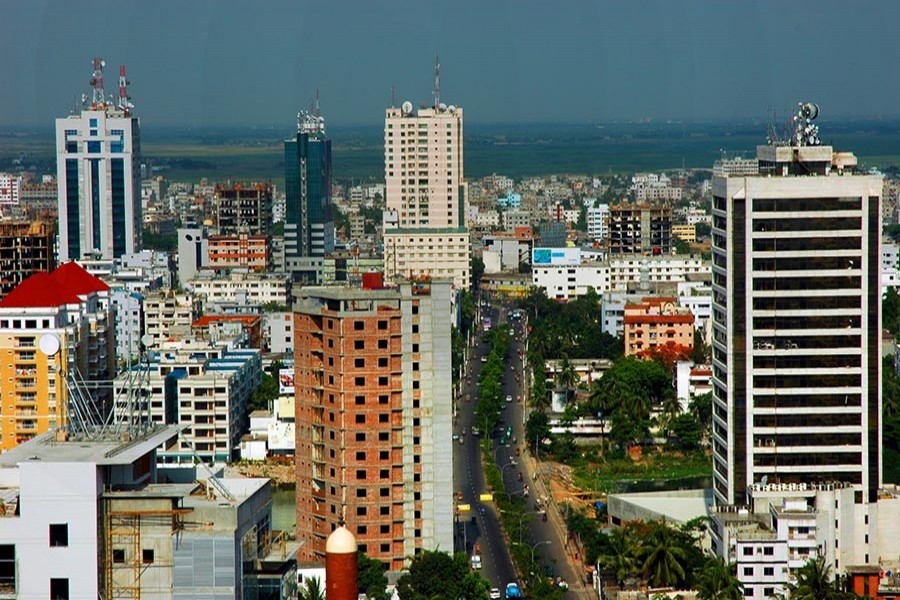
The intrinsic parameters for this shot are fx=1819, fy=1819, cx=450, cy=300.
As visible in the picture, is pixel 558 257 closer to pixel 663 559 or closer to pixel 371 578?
pixel 663 559

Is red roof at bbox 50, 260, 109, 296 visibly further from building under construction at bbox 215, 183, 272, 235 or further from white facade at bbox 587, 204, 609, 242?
white facade at bbox 587, 204, 609, 242

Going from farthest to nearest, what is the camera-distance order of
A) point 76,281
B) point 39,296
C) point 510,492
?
point 76,281, point 39,296, point 510,492

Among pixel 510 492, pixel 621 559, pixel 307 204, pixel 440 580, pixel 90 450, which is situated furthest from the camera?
pixel 307 204

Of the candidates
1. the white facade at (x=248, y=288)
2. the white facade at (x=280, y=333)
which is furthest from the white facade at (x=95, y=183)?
the white facade at (x=280, y=333)

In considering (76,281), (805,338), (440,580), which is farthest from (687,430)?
(440,580)

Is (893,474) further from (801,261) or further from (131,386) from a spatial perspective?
(131,386)

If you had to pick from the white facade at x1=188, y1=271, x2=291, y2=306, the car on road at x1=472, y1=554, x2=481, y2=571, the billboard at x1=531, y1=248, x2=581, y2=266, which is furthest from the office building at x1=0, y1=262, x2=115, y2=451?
the billboard at x1=531, y1=248, x2=581, y2=266
